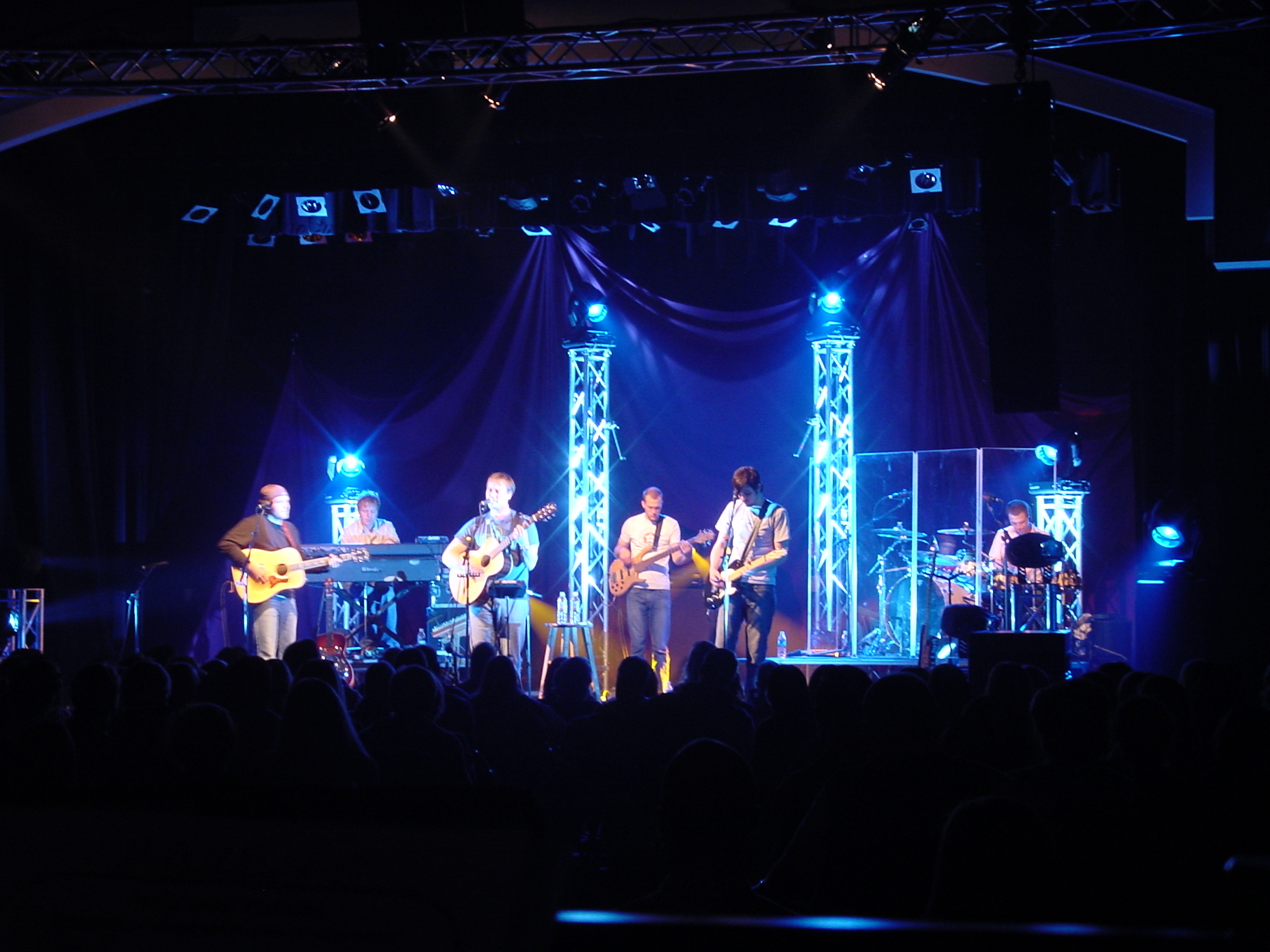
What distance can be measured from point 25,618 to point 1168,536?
10034mm

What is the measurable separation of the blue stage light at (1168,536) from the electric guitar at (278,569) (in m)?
A: 6.88

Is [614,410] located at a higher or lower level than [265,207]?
lower

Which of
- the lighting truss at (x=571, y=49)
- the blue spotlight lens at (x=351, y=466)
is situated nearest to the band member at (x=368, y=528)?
the blue spotlight lens at (x=351, y=466)

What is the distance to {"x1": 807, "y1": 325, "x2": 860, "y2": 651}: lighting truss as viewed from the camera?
11531 mm

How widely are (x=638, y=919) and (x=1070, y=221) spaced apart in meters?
12.4

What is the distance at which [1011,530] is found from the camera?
36.2 feet

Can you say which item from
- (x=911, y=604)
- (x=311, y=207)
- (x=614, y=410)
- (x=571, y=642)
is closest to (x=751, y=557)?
(x=911, y=604)

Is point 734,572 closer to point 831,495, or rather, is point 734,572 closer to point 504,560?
point 831,495

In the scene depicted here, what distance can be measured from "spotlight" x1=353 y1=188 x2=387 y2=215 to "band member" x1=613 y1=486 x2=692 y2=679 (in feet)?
12.5

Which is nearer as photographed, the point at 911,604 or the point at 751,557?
the point at 751,557

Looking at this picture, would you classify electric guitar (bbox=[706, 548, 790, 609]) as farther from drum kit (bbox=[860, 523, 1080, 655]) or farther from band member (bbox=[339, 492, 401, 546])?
band member (bbox=[339, 492, 401, 546])

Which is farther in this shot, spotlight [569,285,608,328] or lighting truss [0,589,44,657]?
spotlight [569,285,608,328]

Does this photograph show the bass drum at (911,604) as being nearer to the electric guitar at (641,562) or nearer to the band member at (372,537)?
the electric guitar at (641,562)

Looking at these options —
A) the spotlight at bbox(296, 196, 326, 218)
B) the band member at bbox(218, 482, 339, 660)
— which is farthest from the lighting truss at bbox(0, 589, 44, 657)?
the spotlight at bbox(296, 196, 326, 218)
